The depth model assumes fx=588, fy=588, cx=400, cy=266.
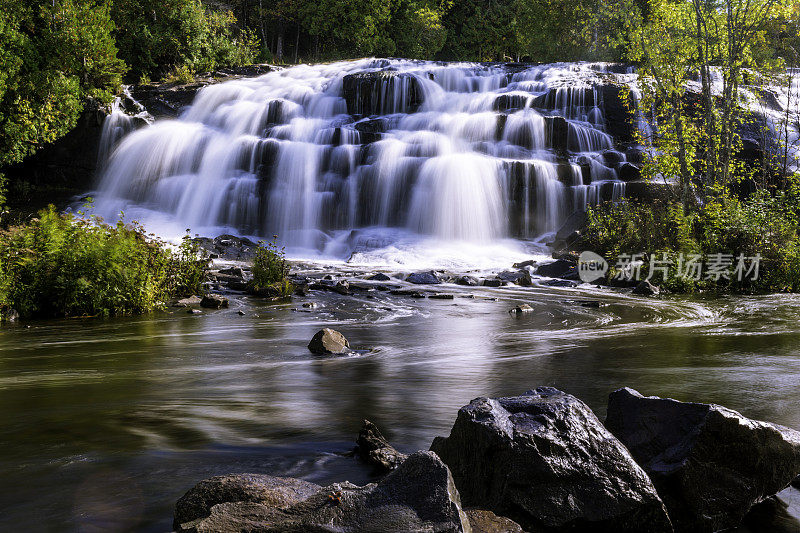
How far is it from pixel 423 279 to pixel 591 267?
477cm

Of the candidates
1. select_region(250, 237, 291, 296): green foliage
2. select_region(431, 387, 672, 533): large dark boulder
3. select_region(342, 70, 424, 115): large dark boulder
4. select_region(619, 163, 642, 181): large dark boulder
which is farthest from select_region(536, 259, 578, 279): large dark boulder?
select_region(431, 387, 672, 533): large dark boulder

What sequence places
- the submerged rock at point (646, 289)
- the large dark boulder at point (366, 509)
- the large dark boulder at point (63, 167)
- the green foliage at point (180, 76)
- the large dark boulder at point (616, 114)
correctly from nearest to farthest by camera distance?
the large dark boulder at point (366, 509)
the submerged rock at point (646, 289)
the large dark boulder at point (63, 167)
the large dark boulder at point (616, 114)
the green foliage at point (180, 76)

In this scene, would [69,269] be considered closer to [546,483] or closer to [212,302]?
[212,302]

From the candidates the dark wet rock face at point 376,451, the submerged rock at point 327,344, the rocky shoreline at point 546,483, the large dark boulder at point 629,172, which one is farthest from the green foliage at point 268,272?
the large dark boulder at point 629,172

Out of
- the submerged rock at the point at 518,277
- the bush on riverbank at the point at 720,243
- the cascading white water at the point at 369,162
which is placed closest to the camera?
the bush on riverbank at the point at 720,243

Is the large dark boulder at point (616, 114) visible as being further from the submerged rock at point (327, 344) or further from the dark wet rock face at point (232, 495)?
the dark wet rock face at point (232, 495)

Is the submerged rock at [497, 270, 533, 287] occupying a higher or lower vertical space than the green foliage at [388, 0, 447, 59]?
lower

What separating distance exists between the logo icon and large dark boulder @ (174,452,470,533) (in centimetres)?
1435

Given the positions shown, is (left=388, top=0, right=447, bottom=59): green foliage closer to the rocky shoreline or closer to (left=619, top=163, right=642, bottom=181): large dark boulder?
(left=619, top=163, right=642, bottom=181): large dark boulder

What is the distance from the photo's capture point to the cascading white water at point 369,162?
22.4m

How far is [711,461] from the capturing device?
295cm

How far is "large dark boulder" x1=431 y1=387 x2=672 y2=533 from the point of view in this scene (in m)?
2.61

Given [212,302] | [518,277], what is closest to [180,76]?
[518,277]

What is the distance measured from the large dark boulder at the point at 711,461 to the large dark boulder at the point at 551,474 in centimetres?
25
